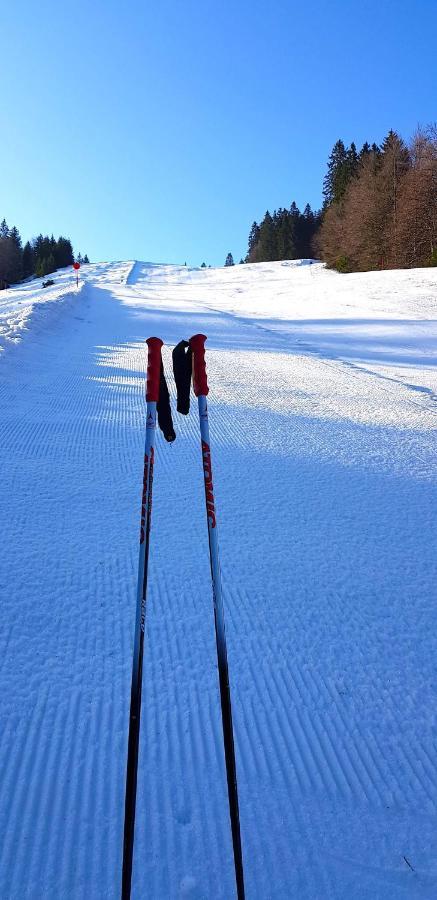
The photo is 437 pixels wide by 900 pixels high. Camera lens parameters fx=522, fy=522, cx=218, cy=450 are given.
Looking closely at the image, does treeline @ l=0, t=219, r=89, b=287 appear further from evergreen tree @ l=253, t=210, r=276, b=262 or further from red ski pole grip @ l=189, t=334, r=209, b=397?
red ski pole grip @ l=189, t=334, r=209, b=397

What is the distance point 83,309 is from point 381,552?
1593cm

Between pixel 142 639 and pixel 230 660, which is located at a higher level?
A: pixel 142 639

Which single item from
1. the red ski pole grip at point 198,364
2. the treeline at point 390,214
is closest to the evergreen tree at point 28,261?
the treeline at point 390,214

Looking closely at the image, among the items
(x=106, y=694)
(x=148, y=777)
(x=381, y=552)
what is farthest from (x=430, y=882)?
(x=381, y=552)

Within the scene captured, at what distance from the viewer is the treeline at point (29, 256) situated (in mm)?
59022

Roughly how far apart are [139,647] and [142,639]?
3cm

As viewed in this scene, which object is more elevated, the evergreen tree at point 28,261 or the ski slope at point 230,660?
the evergreen tree at point 28,261

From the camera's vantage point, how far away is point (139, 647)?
1739mm

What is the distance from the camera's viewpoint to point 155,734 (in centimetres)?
193

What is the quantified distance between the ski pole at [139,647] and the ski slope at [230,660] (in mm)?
88

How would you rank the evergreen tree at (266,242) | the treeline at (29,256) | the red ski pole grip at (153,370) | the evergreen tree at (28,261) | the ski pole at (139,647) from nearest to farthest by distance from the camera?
the ski pole at (139,647) → the red ski pole grip at (153,370) → the treeline at (29,256) → the evergreen tree at (266,242) → the evergreen tree at (28,261)

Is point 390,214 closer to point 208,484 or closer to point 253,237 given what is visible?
point 208,484

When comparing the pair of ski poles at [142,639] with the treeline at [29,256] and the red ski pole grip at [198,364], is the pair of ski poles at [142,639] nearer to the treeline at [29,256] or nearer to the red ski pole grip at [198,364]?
the red ski pole grip at [198,364]

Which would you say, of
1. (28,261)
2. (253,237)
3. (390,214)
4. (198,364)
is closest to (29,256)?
(28,261)
